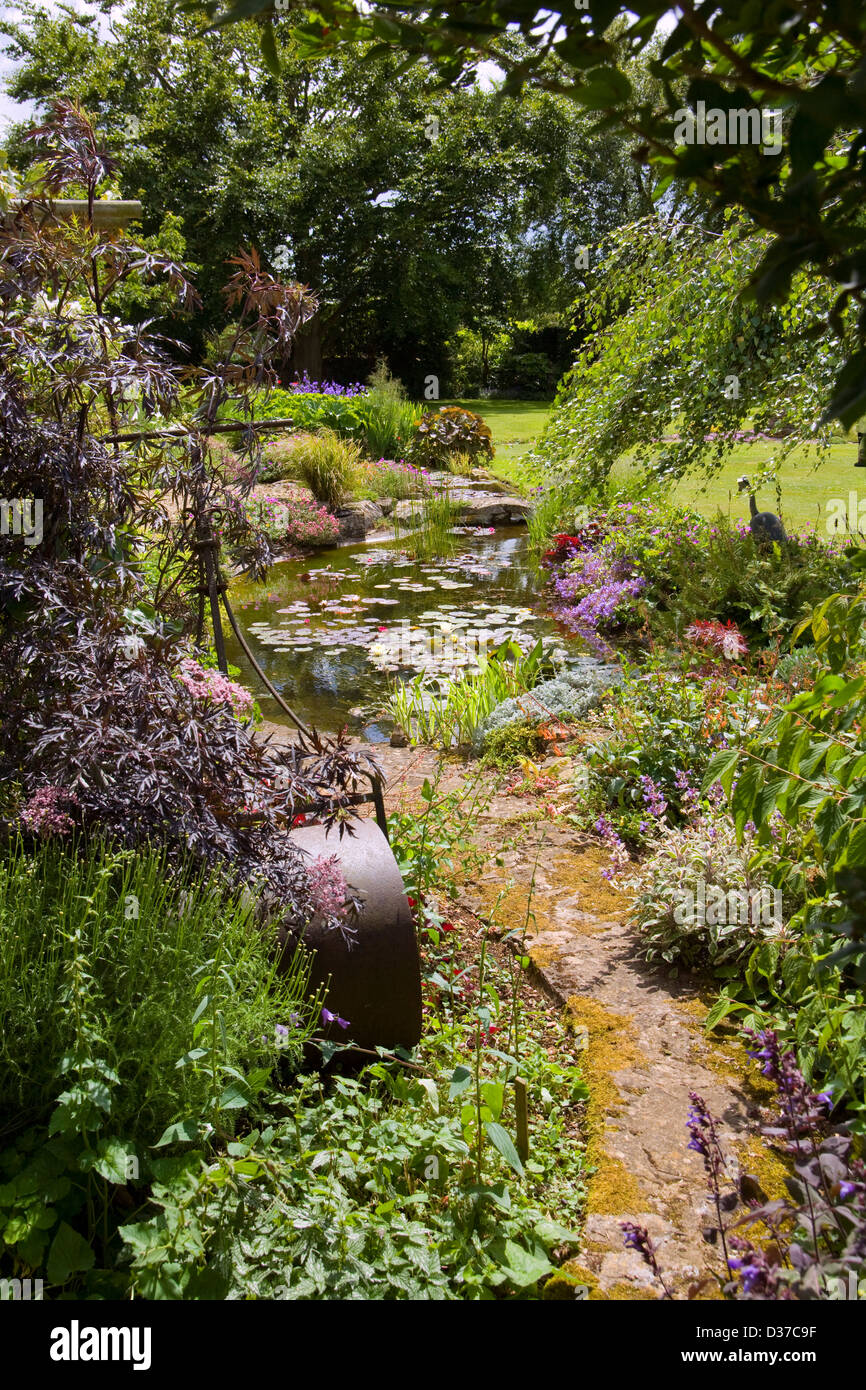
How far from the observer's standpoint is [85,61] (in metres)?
23.6

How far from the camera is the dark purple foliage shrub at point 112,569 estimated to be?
2.21m

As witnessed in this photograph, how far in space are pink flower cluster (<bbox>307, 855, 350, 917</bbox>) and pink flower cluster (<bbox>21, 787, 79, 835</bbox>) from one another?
607mm

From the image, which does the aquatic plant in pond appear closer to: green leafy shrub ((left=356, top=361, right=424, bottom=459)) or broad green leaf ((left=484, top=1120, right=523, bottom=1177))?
green leafy shrub ((left=356, top=361, right=424, bottom=459))

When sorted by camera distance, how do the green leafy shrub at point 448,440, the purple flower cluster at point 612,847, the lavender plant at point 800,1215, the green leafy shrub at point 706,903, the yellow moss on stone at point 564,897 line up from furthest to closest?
the green leafy shrub at point 448,440, the purple flower cluster at point 612,847, the yellow moss on stone at point 564,897, the green leafy shrub at point 706,903, the lavender plant at point 800,1215

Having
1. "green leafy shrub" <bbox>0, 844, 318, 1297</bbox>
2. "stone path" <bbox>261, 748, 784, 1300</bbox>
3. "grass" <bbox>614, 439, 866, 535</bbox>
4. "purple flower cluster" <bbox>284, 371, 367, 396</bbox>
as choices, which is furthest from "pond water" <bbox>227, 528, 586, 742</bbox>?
"purple flower cluster" <bbox>284, 371, 367, 396</bbox>

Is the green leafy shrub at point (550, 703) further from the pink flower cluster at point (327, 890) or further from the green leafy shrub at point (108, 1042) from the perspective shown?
the green leafy shrub at point (108, 1042)

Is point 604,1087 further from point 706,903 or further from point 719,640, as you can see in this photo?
point 719,640

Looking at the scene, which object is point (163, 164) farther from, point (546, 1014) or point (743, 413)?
point (546, 1014)

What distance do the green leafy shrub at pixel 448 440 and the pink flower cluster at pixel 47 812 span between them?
14.1 metres

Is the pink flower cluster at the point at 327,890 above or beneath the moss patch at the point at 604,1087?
above

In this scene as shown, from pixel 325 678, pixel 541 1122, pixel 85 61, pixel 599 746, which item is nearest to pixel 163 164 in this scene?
pixel 85 61

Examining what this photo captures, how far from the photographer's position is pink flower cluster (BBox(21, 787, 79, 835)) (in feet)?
6.84

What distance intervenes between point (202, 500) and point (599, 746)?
234 cm

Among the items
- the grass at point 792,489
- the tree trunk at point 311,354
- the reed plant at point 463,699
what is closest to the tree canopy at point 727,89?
the reed plant at point 463,699
